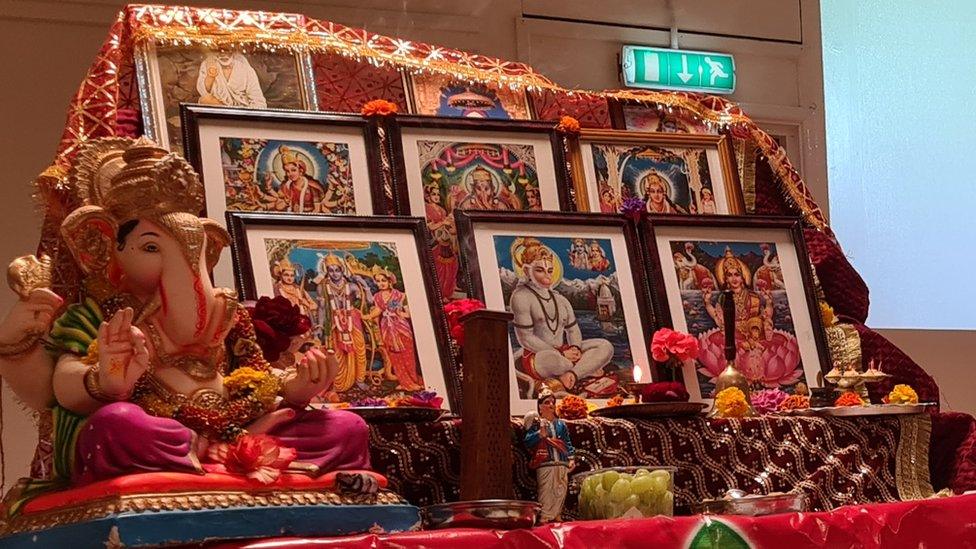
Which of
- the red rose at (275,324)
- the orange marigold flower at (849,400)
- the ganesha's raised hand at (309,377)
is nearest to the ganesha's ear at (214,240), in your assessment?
the red rose at (275,324)

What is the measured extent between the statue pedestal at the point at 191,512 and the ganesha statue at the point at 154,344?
1.9 inches

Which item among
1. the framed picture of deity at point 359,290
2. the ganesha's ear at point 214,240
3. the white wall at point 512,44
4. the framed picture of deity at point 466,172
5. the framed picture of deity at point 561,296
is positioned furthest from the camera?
the white wall at point 512,44

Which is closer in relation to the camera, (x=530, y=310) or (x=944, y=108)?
(x=530, y=310)

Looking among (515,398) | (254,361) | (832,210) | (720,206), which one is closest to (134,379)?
(254,361)

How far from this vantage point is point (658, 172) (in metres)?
4.26

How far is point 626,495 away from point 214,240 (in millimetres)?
1025

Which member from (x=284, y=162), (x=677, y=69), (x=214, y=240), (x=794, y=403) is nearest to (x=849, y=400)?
(x=794, y=403)

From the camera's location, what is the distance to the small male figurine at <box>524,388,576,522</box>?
3277 mm

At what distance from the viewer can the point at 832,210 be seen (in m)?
5.75

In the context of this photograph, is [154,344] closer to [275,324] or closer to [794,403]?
[275,324]

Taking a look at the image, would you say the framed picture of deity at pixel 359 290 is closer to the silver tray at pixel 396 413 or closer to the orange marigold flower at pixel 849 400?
the silver tray at pixel 396 413

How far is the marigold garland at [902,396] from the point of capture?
397 centimetres

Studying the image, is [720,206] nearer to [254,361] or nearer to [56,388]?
[254,361]

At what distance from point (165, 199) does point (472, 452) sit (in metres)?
0.82
